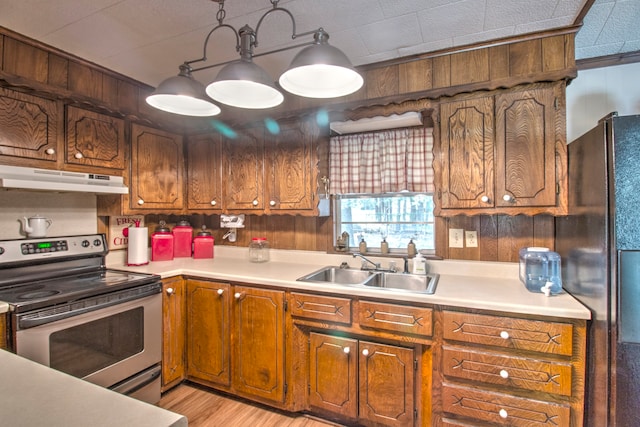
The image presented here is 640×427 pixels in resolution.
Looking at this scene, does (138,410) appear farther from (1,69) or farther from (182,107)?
(1,69)

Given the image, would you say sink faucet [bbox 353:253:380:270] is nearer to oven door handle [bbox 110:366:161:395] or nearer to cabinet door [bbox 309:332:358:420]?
cabinet door [bbox 309:332:358:420]

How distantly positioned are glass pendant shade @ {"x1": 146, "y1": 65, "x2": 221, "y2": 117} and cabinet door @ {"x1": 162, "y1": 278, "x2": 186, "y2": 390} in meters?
1.23

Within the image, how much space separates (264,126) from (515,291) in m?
2.04

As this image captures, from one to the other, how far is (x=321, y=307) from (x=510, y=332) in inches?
39.0

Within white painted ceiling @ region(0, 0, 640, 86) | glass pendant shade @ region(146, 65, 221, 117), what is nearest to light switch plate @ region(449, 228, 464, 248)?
white painted ceiling @ region(0, 0, 640, 86)

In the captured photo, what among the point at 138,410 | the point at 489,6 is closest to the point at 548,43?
the point at 489,6

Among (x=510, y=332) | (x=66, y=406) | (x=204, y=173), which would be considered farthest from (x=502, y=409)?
(x=204, y=173)

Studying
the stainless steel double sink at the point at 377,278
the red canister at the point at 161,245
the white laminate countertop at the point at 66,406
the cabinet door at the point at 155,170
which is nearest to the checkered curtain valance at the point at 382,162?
the stainless steel double sink at the point at 377,278

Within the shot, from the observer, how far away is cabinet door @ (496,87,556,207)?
69.5 inches

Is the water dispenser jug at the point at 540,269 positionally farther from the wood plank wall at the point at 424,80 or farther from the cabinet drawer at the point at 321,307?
the cabinet drawer at the point at 321,307

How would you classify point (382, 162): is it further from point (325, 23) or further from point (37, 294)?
point (37, 294)

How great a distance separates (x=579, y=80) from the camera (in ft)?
6.83

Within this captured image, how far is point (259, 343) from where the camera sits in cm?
210

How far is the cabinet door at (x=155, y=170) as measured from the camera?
2.50 metres
